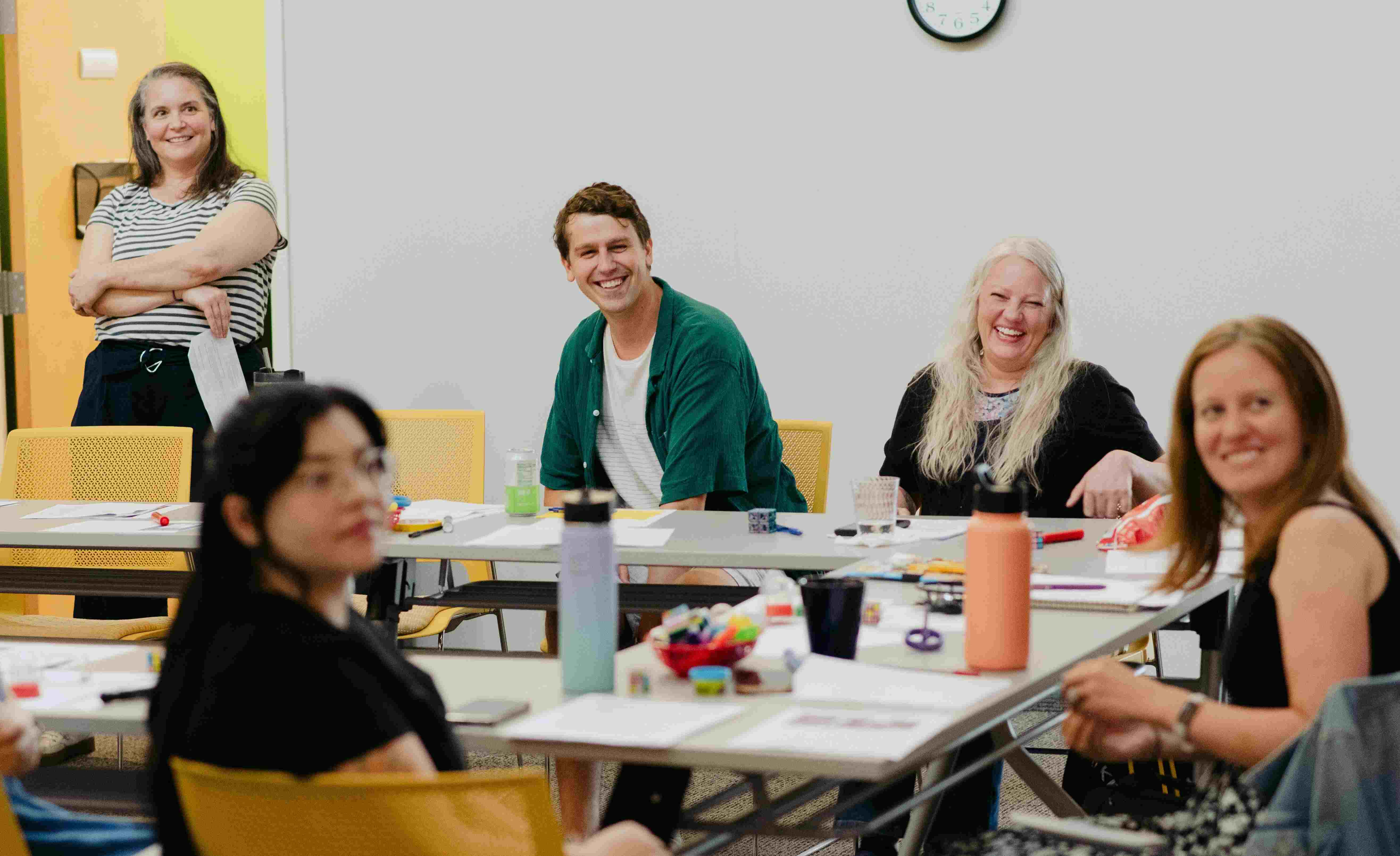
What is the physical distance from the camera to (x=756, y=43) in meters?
4.76

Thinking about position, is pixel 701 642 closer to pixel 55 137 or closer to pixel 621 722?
pixel 621 722

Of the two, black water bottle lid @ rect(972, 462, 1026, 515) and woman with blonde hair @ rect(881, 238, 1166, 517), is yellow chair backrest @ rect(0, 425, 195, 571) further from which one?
black water bottle lid @ rect(972, 462, 1026, 515)

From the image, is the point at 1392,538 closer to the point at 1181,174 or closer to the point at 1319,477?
the point at 1319,477

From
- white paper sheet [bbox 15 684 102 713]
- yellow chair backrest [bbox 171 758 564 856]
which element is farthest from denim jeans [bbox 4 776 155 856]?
yellow chair backrest [bbox 171 758 564 856]

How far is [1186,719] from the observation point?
1.59 metres

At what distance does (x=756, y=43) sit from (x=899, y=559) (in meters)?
2.72

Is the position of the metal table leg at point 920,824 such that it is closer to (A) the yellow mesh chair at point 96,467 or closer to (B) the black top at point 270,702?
(B) the black top at point 270,702

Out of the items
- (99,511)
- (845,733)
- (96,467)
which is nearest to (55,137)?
(96,467)

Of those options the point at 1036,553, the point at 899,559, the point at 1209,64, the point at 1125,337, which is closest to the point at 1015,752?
the point at 899,559

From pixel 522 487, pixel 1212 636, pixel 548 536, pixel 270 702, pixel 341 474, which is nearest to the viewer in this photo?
pixel 270 702

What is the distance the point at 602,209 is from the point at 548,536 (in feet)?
3.34

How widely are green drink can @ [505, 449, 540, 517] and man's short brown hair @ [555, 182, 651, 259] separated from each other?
2.11 feet

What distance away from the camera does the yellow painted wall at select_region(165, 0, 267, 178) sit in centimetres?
511

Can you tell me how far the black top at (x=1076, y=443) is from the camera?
336 centimetres
